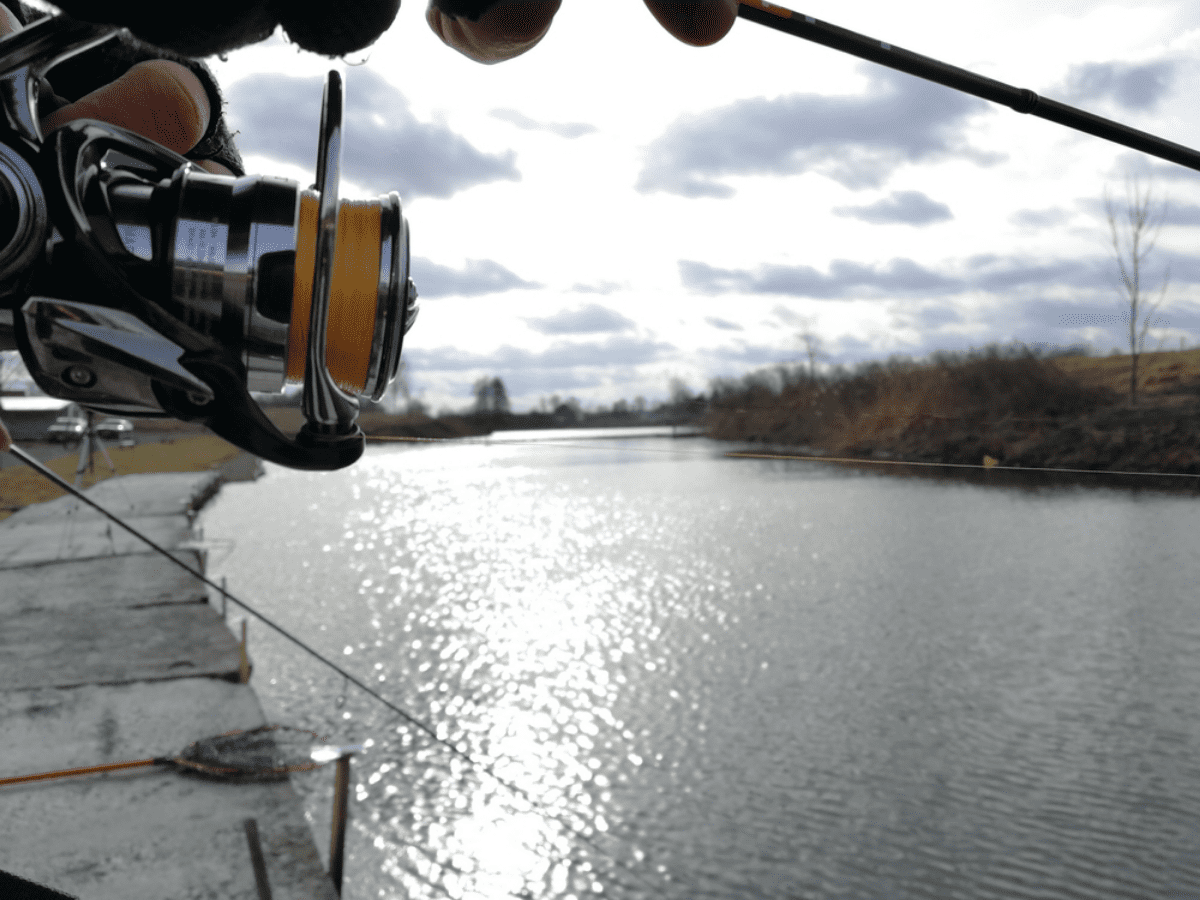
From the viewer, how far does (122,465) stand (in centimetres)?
3953

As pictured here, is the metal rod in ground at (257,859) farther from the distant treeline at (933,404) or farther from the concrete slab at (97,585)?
the distant treeline at (933,404)

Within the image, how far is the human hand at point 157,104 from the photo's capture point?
886mm

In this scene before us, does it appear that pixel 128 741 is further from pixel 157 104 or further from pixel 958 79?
pixel 958 79

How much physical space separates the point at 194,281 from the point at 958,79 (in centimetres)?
104

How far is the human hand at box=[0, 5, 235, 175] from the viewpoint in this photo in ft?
2.91

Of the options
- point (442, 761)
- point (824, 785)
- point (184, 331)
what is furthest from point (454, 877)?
point (184, 331)

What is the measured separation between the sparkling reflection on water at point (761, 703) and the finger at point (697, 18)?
279 centimetres

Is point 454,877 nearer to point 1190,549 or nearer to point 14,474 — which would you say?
point 1190,549

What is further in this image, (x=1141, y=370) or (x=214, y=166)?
(x=1141, y=370)

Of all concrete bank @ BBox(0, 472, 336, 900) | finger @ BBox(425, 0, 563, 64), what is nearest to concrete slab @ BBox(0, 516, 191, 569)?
concrete bank @ BBox(0, 472, 336, 900)

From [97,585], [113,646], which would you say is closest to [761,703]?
[113,646]

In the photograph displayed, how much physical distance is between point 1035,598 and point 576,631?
7.25 meters

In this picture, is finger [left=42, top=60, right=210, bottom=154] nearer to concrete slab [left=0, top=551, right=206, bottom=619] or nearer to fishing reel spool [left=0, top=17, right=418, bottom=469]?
fishing reel spool [left=0, top=17, right=418, bottom=469]

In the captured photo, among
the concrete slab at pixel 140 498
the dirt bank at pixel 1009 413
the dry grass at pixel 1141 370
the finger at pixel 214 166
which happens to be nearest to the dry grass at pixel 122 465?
the concrete slab at pixel 140 498
